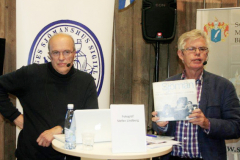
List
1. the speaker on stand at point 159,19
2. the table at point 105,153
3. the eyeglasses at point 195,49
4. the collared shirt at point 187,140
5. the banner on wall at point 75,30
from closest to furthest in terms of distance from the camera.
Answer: the table at point 105,153 < the collared shirt at point 187,140 < the eyeglasses at point 195,49 < the banner on wall at point 75,30 < the speaker on stand at point 159,19

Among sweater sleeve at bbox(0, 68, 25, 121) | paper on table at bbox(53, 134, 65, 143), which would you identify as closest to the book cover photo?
paper on table at bbox(53, 134, 65, 143)

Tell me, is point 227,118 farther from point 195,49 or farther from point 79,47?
point 79,47

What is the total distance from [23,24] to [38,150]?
1.28 m

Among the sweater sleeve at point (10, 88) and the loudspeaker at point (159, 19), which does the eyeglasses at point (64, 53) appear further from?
the loudspeaker at point (159, 19)

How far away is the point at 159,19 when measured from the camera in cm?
364

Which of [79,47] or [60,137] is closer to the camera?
[60,137]

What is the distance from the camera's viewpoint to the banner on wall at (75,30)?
3008 millimetres

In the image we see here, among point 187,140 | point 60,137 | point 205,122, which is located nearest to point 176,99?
point 205,122

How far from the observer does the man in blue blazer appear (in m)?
2.07

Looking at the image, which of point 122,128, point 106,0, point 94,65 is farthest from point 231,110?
point 106,0

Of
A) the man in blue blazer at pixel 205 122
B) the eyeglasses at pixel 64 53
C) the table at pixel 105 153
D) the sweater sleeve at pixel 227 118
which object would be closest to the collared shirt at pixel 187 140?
the man in blue blazer at pixel 205 122

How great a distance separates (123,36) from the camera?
13.3ft

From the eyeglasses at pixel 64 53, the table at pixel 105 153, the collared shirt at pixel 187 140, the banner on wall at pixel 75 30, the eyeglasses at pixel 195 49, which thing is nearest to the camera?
the table at pixel 105 153

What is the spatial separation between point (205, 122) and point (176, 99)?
24cm
